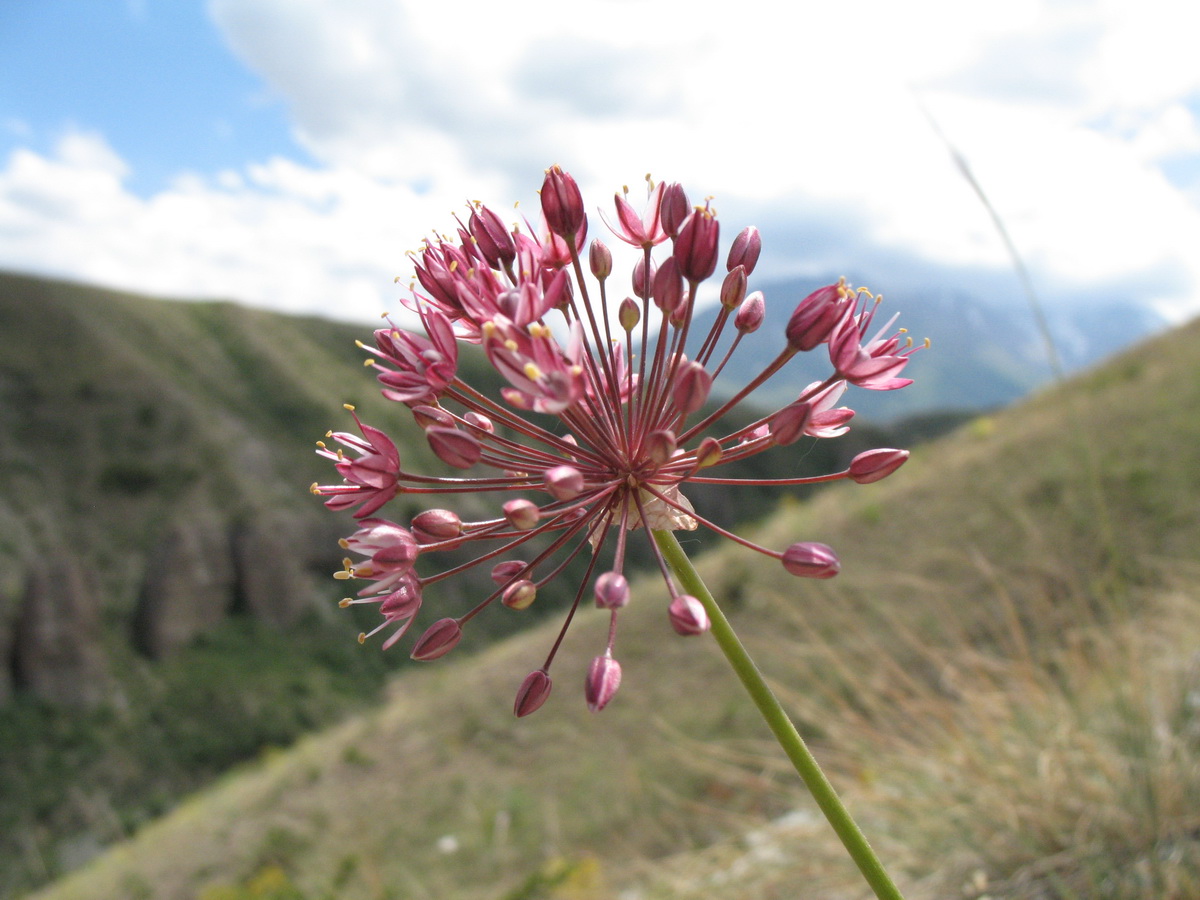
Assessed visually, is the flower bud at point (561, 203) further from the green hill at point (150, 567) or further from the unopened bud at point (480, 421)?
the green hill at point (150, 567)

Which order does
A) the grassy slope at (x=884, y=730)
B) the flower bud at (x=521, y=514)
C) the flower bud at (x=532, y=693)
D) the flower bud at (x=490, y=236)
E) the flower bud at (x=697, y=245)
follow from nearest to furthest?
1. the flower bud at (x=521, y=514)
2. the flower bud at (x=532, y=693)
3. the flower bud at (x=697, y=245)
4. the flower bud at (x=490, y=236)
5. the grassy slope at (x=884, y=730)

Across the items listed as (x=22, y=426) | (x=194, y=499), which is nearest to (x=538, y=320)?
(x=194, y=499)

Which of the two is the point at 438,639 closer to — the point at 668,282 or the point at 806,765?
the point at 806,765

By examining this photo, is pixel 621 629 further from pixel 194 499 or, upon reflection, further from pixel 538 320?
pixel 194 499

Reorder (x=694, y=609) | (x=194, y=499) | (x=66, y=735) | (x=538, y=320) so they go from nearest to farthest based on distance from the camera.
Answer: (x=694, y=609) < (x=538, y=320) < (x=66, y=735) < (x=194, y=499)

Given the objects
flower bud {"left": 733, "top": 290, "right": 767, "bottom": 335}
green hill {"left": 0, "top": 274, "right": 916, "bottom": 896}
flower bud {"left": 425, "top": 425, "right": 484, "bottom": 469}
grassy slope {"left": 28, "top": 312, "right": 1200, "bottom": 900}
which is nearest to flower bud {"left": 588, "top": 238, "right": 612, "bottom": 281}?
flower bud {"left": 733, "top": 290, "right": 767, "bottom": 335}

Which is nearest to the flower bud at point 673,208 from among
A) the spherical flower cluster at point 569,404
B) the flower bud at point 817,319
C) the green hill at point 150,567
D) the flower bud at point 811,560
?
the spherical flower cluster at point 569,404

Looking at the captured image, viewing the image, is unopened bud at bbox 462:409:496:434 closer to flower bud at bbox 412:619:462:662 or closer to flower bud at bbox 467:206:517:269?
flower bud at bbox 467:206:517:269
